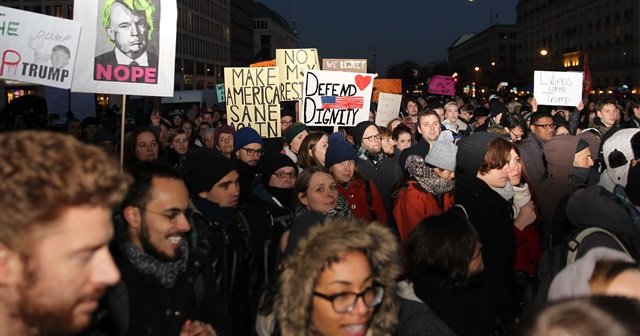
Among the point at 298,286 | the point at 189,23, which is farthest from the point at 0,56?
the point at 189,23

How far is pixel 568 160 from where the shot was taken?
18.8ft

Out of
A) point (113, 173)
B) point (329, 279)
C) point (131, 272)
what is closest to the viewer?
point (113, 173)

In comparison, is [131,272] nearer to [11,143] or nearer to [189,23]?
[11,143]

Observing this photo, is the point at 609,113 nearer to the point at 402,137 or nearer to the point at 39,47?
the point at 402,137

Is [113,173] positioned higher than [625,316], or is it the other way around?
[113,173]

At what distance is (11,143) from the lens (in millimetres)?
1663

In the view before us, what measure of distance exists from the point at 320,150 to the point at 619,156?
10.00 ft

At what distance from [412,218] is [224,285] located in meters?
1.77

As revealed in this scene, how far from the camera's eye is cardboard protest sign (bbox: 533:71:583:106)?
13438mm

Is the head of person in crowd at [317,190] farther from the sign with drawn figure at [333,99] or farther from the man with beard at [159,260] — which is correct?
the sign with drawn figure at [333,99]

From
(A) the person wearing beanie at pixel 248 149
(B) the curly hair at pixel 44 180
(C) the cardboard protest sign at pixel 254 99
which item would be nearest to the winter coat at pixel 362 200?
(A) the person wearing beanie at pixel 248 149

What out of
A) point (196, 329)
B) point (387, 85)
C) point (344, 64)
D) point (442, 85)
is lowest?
point (196, 329)

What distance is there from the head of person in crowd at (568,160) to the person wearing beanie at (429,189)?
128cm

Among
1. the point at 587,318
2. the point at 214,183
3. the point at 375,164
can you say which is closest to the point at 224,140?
the point at 375,164
